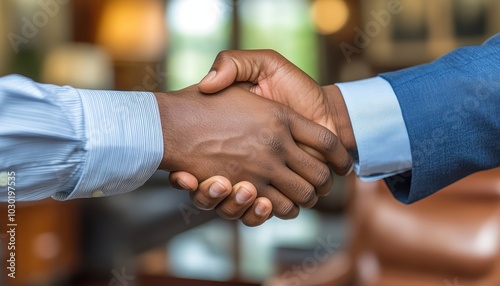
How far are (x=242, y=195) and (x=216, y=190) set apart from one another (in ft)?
0.22

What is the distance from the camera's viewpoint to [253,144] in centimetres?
163

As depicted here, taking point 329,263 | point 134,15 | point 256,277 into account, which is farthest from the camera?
point 134,15

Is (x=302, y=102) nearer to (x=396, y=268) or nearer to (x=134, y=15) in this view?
(x=396, y=268)

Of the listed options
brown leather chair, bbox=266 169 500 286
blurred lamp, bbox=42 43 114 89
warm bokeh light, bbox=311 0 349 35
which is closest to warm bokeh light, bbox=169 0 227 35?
warm bokeh light, bbox=311 0 349 35

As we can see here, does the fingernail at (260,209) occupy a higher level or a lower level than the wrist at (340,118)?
lower

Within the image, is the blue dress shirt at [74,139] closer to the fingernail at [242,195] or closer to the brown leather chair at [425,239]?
the fingernail at [242,195]

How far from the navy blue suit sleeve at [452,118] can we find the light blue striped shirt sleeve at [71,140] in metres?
0.57

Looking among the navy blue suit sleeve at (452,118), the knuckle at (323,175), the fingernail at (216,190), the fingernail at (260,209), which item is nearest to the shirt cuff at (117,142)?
the fingernail at (216,190)

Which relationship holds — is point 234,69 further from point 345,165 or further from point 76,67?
point 76,67

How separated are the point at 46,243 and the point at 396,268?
6.77 feet

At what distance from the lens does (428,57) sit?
5848mm

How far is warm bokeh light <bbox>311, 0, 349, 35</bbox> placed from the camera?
6.14 meters

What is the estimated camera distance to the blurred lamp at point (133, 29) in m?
6.03

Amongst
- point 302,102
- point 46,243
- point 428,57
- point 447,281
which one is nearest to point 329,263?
point 447,281
